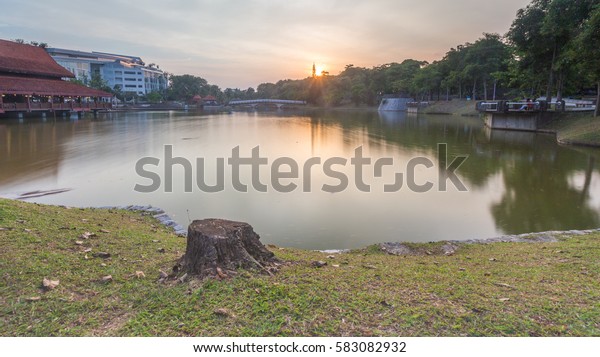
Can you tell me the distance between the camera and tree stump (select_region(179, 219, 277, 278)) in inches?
123

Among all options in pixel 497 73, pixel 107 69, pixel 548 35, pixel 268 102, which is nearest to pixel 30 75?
pixel 497 73

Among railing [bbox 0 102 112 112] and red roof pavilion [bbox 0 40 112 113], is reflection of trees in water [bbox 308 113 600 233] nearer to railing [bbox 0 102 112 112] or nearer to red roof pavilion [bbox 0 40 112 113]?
railing [bbox 0 102 112 112]

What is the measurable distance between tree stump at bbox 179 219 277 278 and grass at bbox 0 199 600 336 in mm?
141

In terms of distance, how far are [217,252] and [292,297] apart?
767 mm

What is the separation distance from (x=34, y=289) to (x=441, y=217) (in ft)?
21.7

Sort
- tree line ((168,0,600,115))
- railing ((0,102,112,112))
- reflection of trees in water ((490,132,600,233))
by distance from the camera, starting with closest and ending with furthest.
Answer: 1. reflection of trees in water ((490,132,600,233))
2. tree line ((168,0,600,115))
3. railing ((0,102,112,112))

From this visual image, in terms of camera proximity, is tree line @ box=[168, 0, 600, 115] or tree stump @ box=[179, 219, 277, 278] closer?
tree stump @ box=[179, 219, 277, 278]

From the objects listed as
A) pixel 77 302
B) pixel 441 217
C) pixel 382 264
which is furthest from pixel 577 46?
pixel 77 302

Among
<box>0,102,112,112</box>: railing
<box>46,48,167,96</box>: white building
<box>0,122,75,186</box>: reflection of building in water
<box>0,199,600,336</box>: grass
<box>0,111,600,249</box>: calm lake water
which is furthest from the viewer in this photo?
<box>46,48,167,96</box>: white building

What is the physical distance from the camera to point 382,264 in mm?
4125

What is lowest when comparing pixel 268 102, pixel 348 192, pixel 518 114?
pixel 348 192

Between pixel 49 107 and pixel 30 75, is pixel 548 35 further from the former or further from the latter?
pixel 30 75

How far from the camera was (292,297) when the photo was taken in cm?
284

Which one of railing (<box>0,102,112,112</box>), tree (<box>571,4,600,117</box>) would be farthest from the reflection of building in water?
tree (<box>571,4,600,117</box>)
